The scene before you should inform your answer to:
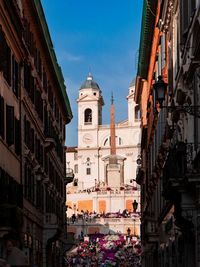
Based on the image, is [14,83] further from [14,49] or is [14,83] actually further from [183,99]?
[183,99]

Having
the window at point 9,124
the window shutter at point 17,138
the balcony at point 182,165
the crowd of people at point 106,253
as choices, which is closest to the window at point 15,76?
the window shutter at point 17,138

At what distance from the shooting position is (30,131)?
42844 mm

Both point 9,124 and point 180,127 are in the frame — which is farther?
point 9,124

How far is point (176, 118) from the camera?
32.2m

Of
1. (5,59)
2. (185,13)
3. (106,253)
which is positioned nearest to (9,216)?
(5,59)

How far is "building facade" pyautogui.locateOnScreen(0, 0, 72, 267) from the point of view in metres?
31.7

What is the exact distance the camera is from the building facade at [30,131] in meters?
31.7

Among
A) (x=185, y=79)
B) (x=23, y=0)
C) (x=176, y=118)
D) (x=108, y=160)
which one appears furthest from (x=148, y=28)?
(x=108, y=160)

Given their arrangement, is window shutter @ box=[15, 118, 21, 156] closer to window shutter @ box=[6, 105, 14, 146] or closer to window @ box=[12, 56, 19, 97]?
window @ box=[12, 56, 19, 97]

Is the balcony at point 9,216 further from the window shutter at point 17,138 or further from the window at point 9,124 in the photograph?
the window shutter at point 17,138

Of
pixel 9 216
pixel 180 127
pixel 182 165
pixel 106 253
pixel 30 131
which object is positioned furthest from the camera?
pixel 106 253

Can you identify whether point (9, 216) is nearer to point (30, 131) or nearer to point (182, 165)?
point (182, 165)

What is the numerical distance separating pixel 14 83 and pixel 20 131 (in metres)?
2.39

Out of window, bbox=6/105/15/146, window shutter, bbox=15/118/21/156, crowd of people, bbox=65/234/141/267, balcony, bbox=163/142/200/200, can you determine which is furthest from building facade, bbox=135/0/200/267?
crowd of people, bbox=65/234/141/267
